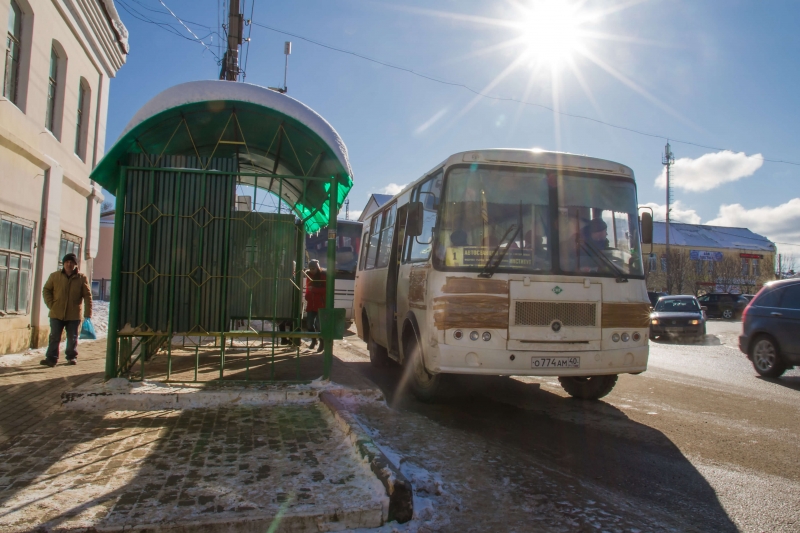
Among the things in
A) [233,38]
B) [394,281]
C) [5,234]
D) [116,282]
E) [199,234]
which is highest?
[233,38]

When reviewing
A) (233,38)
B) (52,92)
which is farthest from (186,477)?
(233,38)

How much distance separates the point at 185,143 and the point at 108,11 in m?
8.24

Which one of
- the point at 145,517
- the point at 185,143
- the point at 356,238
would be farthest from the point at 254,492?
the point at 356,238

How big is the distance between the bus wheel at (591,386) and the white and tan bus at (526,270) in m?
0.94

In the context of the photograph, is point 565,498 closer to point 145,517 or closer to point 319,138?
point 145,517

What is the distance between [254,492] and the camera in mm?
3740

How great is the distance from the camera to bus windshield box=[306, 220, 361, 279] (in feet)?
61.6

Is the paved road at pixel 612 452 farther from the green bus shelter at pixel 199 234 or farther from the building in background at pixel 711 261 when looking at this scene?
the building in background at pixel 711 261

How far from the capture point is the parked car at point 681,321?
1912 centimetres

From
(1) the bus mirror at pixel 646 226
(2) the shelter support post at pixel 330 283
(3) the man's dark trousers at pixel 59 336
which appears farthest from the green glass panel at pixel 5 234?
(1) the bus mirror at pixel 646 226

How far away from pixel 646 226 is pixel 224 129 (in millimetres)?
5272

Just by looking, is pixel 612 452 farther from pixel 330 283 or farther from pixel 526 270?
pixel 330 283

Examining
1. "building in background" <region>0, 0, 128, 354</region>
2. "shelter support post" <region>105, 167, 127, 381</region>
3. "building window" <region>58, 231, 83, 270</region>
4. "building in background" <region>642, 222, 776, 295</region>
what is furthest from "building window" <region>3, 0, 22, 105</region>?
"building in background" <region>642, 222, 776, 295</region>

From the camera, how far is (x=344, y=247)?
62.4 feet
